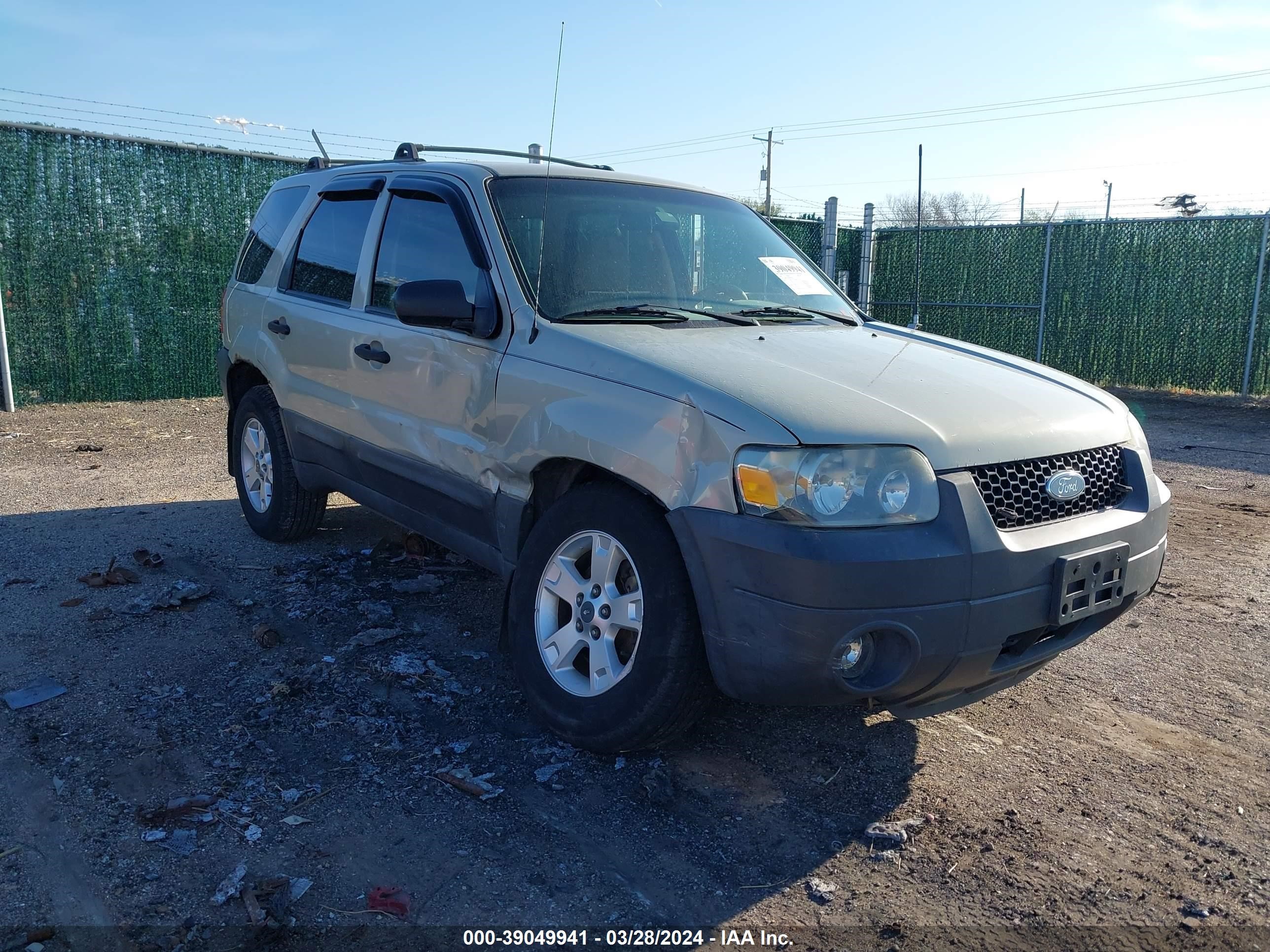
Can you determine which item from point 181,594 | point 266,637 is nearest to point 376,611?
point 266,637

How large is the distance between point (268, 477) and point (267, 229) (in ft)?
4.58

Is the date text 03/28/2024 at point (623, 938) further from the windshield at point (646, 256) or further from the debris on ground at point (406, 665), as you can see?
the windshield at point (646, 256)

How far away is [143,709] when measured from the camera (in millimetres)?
3650

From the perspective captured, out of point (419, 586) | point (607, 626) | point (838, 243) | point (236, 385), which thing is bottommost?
point (419, 586)

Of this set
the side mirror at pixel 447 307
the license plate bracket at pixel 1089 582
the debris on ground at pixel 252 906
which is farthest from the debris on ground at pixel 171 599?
the license plate bracket at pixel 1089 582

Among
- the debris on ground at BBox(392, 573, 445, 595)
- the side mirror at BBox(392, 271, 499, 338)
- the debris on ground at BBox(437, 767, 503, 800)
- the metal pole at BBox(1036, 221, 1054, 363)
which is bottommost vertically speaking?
the debris on ground at BBox(437, 767, 503, 800)

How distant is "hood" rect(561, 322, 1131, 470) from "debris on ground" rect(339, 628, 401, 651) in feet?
5.62

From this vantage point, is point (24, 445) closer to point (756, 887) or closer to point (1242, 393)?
point (756, 887)

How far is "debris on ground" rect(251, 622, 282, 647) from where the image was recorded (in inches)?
166

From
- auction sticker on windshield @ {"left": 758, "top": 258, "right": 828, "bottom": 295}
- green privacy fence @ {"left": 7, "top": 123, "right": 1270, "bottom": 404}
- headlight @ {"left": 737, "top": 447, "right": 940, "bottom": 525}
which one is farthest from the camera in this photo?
green privacy fence @ {"left": 7, "top": 123, "right": 1270, "bottom": 404}

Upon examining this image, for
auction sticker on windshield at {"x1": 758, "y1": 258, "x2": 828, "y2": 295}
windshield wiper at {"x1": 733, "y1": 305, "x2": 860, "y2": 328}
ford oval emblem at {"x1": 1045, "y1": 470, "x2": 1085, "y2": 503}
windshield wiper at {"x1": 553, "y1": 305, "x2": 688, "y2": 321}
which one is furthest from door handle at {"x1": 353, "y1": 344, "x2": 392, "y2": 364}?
ford oval emblem at {"x1": 1045, "y1": 470, "x2": 1085, "y2": 503}

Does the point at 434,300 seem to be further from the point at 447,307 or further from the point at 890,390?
the point at 890,390

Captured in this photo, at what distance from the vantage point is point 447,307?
3.59m

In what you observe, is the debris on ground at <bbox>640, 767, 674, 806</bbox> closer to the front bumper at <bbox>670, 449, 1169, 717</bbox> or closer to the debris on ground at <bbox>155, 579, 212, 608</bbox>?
the front bumper at <bbox>670, 449, 1169, 717</bbox>
